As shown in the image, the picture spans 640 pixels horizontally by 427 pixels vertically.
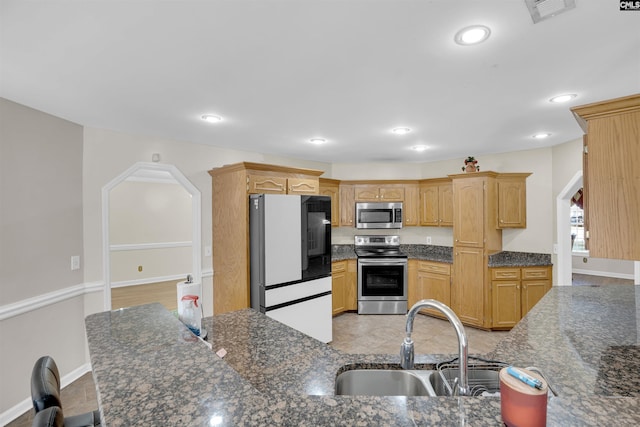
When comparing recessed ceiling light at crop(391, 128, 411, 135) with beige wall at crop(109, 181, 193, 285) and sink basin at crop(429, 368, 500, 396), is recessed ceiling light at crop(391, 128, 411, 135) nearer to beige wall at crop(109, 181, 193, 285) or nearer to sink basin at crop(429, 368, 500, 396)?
sink basin at crop(429, 368, 500, 396)

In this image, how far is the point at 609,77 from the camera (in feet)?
6.51

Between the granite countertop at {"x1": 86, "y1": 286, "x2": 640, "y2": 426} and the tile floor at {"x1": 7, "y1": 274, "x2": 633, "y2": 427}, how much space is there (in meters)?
1.61

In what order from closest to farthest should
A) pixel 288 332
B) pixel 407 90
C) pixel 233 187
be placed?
pixel 288 332 < pixel 407 90 < pixel 233 187

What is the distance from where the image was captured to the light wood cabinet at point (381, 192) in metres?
5.03

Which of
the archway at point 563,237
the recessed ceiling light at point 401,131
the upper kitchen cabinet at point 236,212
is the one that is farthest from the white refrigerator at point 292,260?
the archway at point 563,237

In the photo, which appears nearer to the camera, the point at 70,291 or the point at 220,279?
the point at 70,291

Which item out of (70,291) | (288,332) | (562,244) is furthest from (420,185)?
(70,291)

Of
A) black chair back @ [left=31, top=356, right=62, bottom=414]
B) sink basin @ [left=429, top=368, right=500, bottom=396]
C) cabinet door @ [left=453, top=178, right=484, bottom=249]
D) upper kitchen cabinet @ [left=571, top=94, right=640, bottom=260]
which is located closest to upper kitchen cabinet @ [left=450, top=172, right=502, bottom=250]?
cabinet door @ [left=453, top=178, right=484, bottom=249]

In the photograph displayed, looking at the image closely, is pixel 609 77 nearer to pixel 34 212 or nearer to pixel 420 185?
pixel 420 185

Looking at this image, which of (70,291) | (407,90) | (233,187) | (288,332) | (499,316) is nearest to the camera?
(288,332)

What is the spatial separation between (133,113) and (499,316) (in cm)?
474

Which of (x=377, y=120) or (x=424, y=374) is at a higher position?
(x=377, y=120)

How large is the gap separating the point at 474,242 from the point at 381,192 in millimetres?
1614

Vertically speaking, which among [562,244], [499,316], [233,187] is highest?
[233,187]
